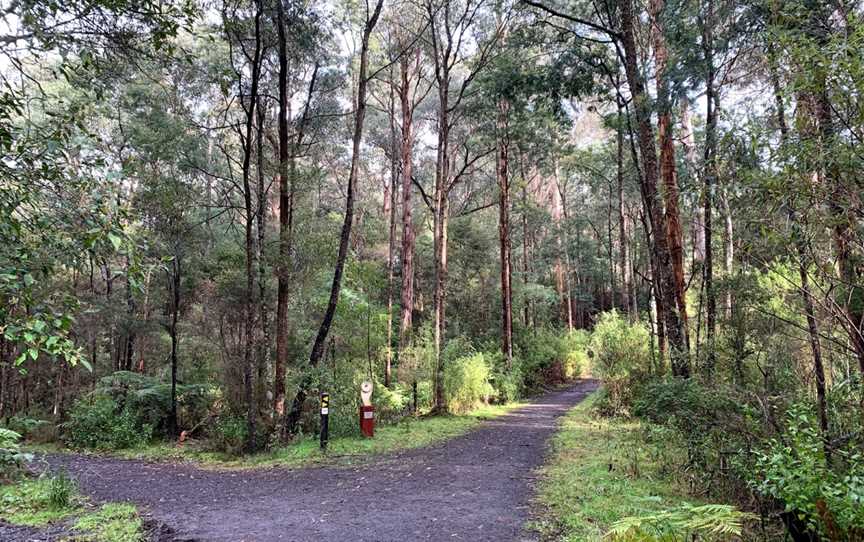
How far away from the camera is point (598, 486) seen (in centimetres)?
614

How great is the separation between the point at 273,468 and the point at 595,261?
3039cm

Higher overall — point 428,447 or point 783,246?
point 783,246

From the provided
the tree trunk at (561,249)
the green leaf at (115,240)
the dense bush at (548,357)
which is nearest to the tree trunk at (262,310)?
the green leaf at (115,240)

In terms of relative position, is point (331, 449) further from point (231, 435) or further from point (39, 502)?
point (39, 502)

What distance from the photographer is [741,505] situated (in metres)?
4.87

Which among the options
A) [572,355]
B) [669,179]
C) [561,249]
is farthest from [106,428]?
[561,249]

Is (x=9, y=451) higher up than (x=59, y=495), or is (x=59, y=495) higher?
(x=9, y=451)

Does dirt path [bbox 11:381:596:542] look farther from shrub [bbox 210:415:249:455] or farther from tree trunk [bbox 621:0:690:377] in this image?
tree trunk [bbox 621:0:690:377]

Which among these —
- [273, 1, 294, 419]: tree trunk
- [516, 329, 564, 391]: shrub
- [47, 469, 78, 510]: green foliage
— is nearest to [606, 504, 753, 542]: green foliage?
[47, 469, 78, 510]: green foliage

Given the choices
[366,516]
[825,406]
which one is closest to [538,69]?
[825,406]

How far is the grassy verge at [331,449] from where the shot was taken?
9.02m

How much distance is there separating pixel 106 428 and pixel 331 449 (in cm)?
603

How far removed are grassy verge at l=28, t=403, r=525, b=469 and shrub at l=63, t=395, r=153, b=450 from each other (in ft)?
1.35

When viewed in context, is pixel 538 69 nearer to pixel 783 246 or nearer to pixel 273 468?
pixel 783 246
